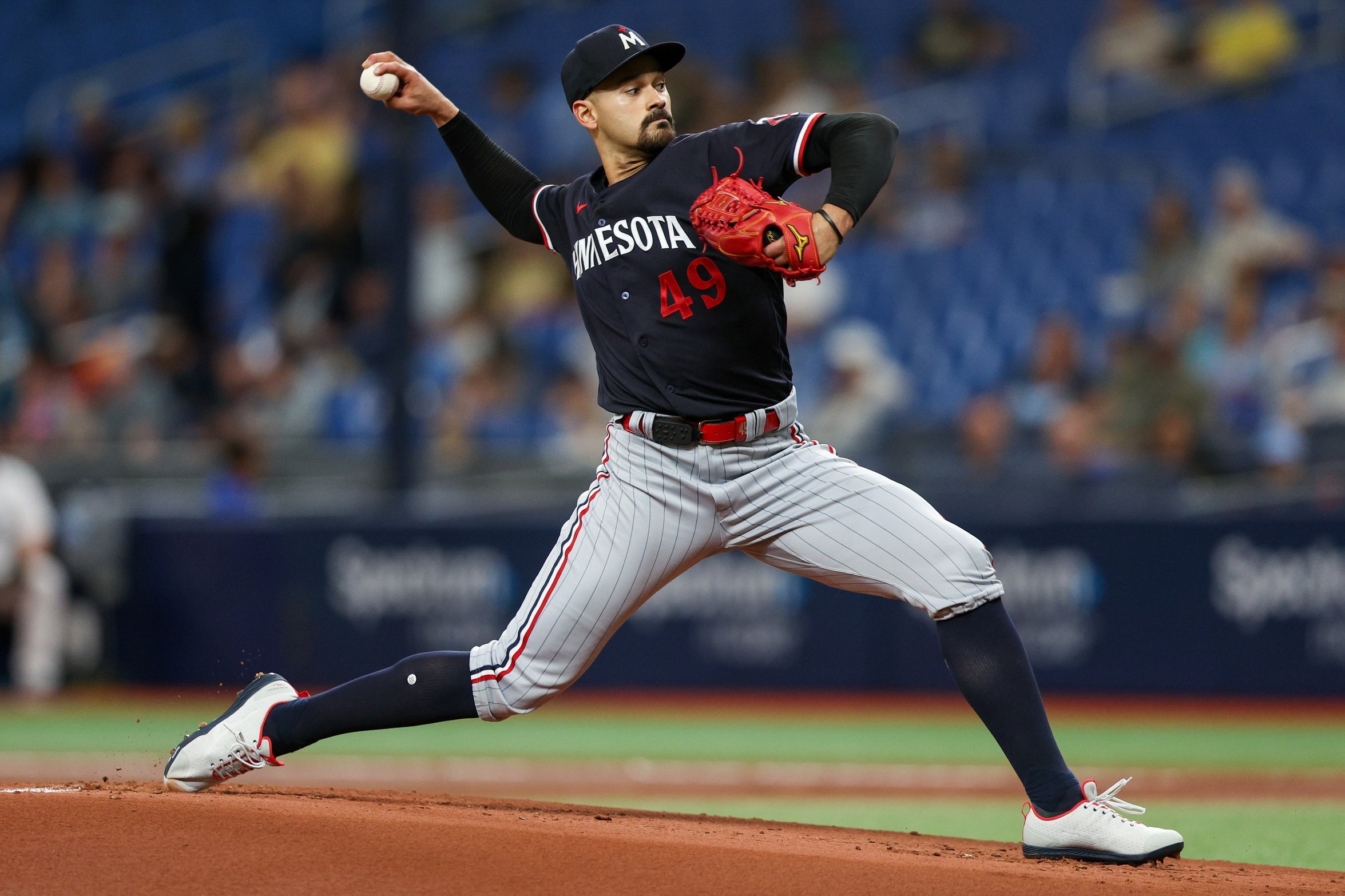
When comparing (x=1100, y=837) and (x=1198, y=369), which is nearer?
(x=1100, y=837)

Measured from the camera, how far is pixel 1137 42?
12.2m

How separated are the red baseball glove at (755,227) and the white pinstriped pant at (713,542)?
48 cm

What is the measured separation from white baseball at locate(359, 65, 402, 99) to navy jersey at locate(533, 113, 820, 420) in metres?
0.64

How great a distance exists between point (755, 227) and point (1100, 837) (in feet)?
5.08

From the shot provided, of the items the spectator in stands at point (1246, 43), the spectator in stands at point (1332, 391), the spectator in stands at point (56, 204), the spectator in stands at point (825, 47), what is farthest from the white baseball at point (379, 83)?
the spectator in stands at point (56, 204)

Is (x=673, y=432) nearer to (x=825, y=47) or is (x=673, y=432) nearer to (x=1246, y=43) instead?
(x=825, y=47)

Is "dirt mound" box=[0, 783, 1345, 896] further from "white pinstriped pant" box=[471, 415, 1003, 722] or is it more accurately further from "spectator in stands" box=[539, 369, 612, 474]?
"spectator in stands" box=[539, 369, 612, 474]

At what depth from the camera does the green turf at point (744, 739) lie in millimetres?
7305

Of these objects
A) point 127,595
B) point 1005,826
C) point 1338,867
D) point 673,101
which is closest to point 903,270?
point 673,101

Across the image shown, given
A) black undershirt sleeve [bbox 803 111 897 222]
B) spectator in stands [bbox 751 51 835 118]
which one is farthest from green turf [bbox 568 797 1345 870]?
spectator in stands [bbox 751 51 835 118]

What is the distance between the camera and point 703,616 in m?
9.61

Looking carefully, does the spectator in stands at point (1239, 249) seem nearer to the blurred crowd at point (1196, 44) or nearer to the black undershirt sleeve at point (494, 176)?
the blurred crowd at point (1196, 44)

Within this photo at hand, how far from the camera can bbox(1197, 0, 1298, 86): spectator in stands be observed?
11922 millimetres

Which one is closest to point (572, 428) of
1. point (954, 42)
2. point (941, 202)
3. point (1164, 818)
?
point (941, 202)
